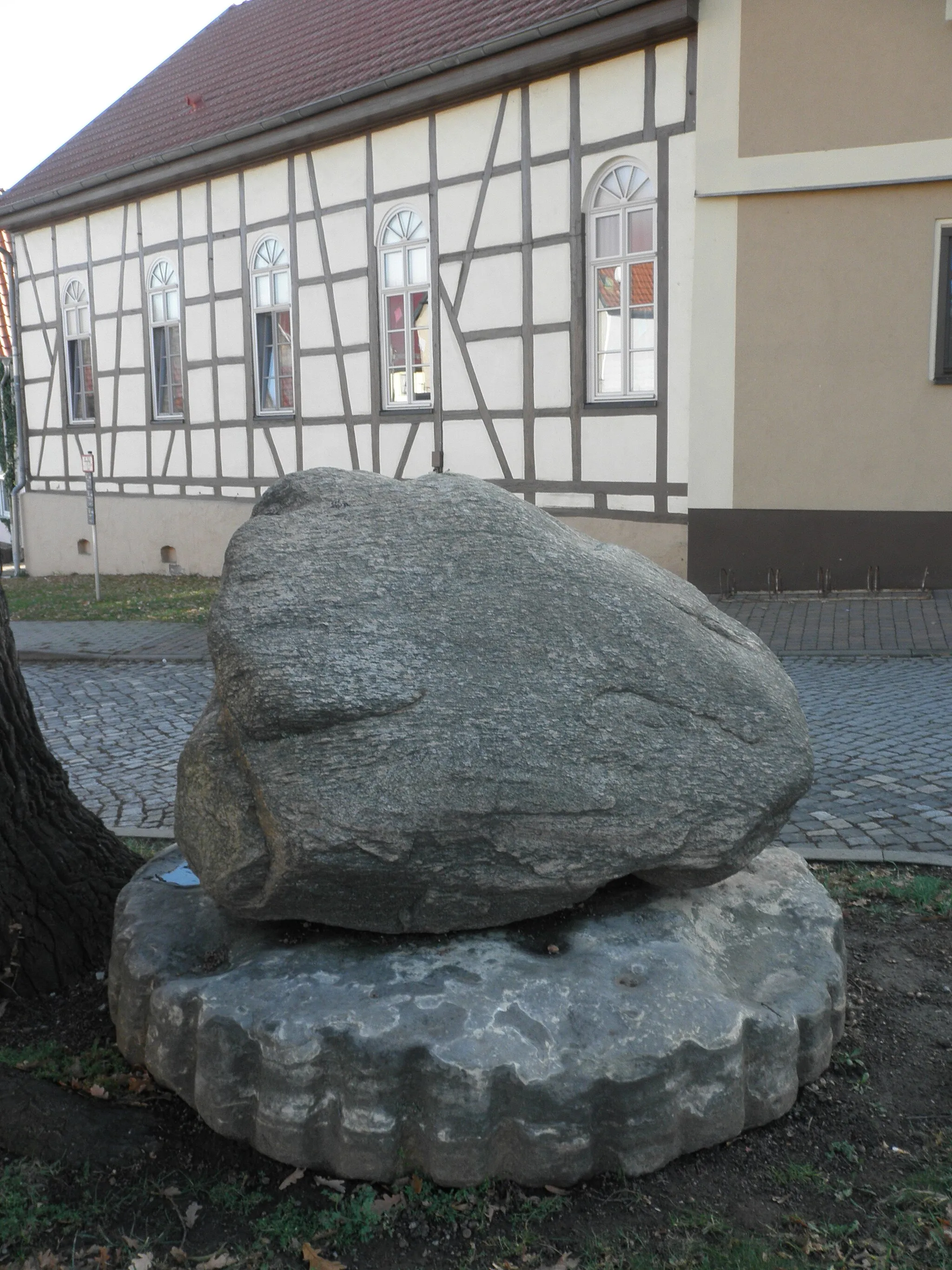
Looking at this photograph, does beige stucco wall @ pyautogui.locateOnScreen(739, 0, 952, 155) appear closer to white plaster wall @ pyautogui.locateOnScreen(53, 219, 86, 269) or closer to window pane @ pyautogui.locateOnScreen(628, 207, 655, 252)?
window pane @ pyautogui.locateOnScreen(628, 207, 655, 252)

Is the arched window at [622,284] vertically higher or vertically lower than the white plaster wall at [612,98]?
lower

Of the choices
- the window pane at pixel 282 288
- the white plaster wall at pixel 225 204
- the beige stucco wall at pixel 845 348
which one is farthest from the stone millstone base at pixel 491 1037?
the white plaster wall at pixel 225 204

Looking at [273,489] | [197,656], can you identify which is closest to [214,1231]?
[273,489]

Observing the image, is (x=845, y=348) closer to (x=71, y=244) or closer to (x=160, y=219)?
(x=160, y=219)

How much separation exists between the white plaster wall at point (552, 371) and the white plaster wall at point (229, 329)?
5134 mm

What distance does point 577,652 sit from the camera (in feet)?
10.2

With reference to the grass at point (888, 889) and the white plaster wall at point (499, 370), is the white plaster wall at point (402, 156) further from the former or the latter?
the grass at point (888, 889)

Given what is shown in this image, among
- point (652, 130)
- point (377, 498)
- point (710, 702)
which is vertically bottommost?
point (710, 702)

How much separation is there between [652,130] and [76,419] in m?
11.5

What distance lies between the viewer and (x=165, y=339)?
1775cm

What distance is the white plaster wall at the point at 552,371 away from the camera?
41.5 ft

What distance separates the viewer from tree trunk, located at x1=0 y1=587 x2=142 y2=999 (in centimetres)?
375

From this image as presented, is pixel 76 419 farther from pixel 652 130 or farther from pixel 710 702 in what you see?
A: pixel 710 702

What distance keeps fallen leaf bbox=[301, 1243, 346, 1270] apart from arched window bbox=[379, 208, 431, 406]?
12.4 meters
